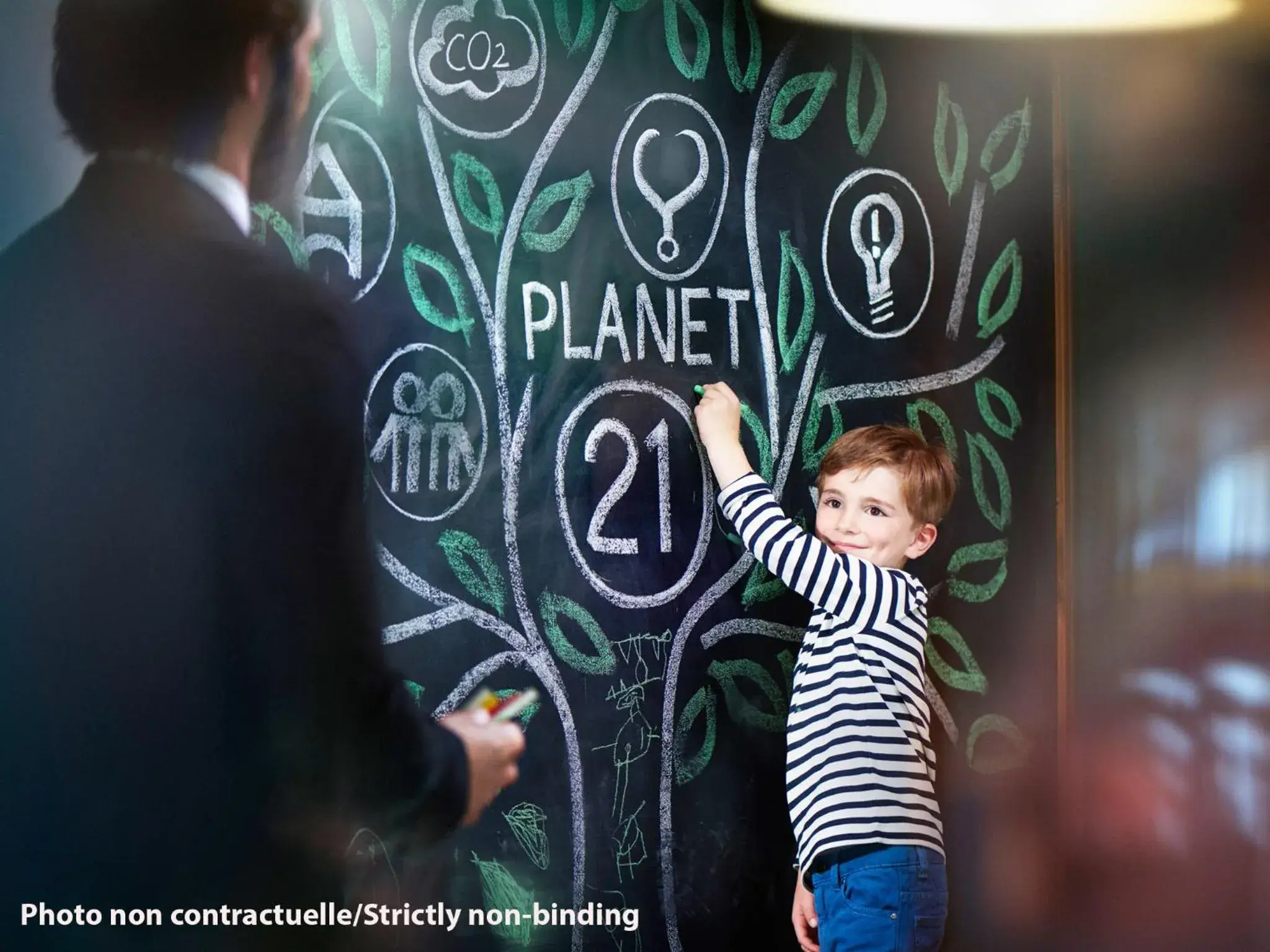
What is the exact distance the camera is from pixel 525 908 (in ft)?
6.08

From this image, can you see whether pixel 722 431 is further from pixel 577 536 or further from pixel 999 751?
pixel 999 751

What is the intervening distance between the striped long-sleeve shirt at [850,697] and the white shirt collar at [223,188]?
43.5 inches

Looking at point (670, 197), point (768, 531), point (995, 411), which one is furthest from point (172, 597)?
point (995, 411)

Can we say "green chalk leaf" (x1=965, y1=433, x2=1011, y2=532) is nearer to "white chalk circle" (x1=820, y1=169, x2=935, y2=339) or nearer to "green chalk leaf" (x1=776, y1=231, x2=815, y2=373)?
"white chalk circle" (x1=820, y1=169, x2=935, y2=339)

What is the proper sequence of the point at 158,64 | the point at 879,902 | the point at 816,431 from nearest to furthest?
the point at 879,902 < the point at 158,64 < the point at 816,431

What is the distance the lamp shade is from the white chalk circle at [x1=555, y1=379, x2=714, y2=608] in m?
0.84

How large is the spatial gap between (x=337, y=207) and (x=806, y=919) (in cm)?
171

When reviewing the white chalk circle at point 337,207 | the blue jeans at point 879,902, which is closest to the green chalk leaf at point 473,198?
the white chalk circle at point 337,207

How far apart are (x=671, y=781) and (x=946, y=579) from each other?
71cm

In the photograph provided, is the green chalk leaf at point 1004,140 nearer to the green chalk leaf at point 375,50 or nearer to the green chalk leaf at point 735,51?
the green chalk leaf at point 735,51

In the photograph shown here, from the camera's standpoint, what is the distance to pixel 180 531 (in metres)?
1.75

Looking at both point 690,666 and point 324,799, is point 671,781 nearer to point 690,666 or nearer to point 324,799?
point 690,666

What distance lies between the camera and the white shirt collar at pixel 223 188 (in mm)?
1809

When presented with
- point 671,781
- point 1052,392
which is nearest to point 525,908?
point 671,781
